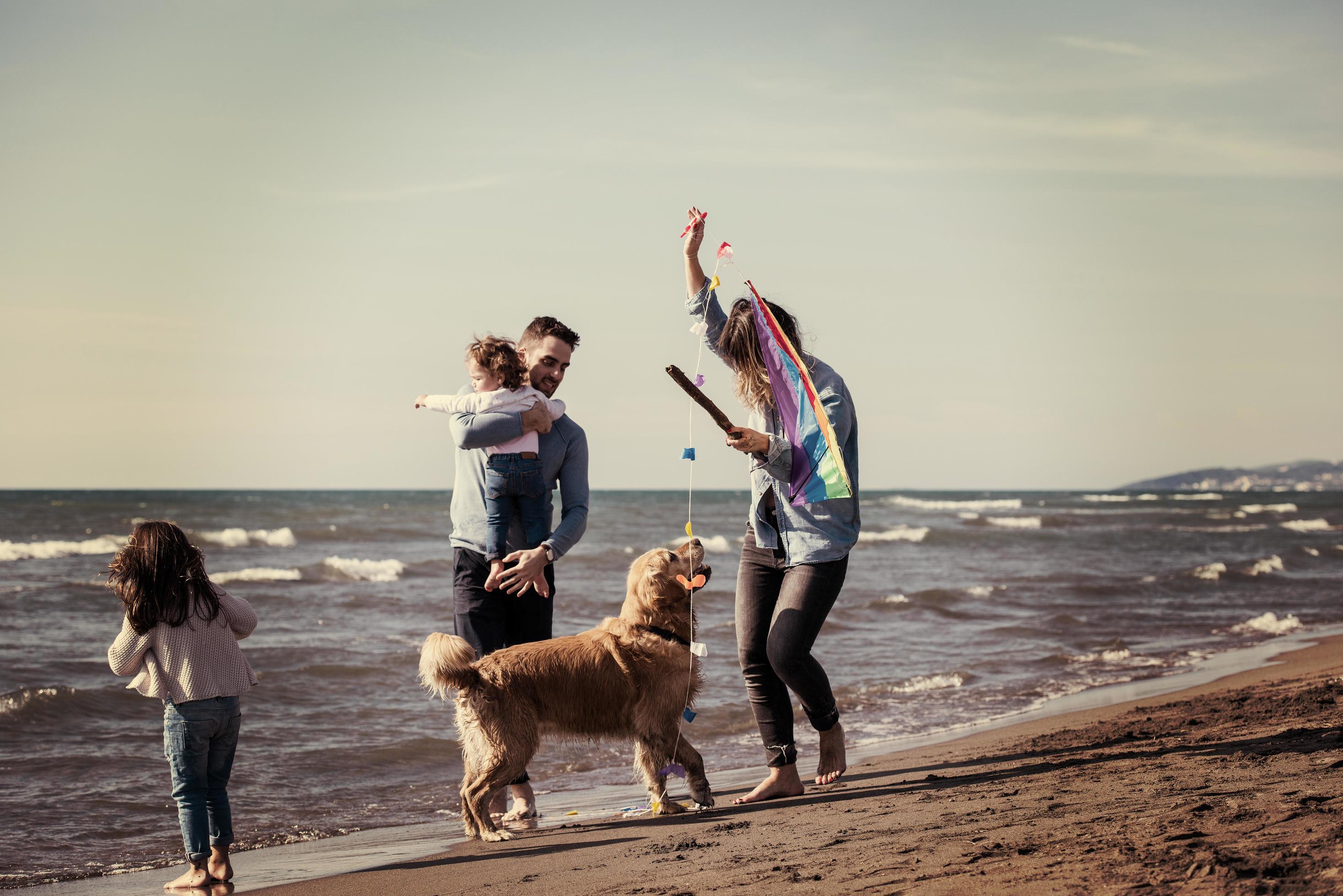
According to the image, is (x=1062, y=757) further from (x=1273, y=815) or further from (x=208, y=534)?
(x=208, y=534)

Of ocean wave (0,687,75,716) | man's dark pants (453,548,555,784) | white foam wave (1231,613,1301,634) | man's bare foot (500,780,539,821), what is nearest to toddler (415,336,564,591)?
man's dark pants (453,548,555,784)

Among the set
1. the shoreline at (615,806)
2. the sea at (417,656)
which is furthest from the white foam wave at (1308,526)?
the shoreline at (615,806)

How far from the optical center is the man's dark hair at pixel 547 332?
5.04 meters

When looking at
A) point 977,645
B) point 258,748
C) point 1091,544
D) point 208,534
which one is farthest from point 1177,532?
point 258,748

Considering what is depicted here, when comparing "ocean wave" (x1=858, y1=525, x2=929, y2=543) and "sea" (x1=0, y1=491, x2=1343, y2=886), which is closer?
"sea" (x1=0, y1=491, x2=1343, y2=886)

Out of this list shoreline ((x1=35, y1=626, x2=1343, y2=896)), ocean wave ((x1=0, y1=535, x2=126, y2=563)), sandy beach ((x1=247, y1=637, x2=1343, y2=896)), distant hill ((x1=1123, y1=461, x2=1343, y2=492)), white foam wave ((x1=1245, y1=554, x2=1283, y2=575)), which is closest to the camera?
sandy beach ((x1=247, y1=637, x2=1343, y2=896))

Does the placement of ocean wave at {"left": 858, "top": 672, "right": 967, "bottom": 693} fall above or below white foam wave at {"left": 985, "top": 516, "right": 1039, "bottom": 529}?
above

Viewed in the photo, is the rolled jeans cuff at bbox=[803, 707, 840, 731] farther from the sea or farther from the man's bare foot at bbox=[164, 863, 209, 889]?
the man's bare foot at bbox=[164, 863, 209, 889]

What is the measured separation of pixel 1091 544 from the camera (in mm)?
29016

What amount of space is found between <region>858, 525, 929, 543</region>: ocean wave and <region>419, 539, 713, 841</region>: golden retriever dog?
24265 mm

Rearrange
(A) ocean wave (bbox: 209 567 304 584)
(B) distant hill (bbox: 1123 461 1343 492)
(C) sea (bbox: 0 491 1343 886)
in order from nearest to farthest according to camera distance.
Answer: (C) sea (bbox: 0 491 1343 886) < (A) ocean wave (bbox: 209 567 304 584) < (B) distant hill (bbox: 1123 461 1343 492)

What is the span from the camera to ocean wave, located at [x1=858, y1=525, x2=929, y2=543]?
30.4 metres

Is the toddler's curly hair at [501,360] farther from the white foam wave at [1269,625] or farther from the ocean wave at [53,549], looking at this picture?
the ocean wave at [53,549]

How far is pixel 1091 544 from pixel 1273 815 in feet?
90.7
